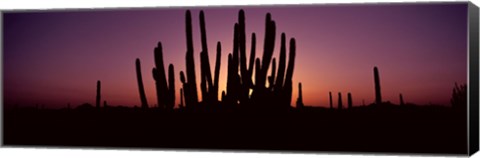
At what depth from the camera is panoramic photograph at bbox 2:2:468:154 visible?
36.5ft

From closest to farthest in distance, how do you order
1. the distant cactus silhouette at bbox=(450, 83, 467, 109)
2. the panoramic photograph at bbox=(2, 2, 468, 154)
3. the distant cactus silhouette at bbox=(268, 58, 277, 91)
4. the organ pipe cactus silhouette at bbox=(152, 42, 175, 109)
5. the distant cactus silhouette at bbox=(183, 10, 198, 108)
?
the distant cactus silhouette at bbox=(450, 83, 467, 109) → the panoramic photograph at bbox=(2, 2, 468, 154) → the distant cactus silhouette at bbox=(268, 58, 277, 91) → the distant cactus silhouette at bbox=(183, 10, 198, 108) → the organ pipe cactus silhouette at bbox=(152, 42, 175, 109)

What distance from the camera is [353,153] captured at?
36.9ft

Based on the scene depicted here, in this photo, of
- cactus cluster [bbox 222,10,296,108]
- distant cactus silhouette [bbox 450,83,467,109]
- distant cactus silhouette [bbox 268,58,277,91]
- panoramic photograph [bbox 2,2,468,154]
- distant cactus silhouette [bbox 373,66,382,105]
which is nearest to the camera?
distant cactus silhouette [bbox 450,83,467,109]

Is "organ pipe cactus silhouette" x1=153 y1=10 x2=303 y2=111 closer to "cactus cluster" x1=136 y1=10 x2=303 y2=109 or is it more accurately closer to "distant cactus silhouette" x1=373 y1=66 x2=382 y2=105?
"cactus cluster" x1=136 y1=10 x2=303 y2=109

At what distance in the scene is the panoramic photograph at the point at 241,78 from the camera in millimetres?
11125

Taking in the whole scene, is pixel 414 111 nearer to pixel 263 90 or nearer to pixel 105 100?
pixel 263 90

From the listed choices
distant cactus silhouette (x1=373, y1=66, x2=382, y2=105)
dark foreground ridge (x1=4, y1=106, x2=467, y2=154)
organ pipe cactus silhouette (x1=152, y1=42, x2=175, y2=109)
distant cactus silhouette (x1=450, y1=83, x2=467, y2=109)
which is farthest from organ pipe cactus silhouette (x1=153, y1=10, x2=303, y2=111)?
distant cactus silhouette (x1=450, y1=83, x2=467, y2=109)

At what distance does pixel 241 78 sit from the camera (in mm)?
11750

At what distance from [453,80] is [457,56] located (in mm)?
227

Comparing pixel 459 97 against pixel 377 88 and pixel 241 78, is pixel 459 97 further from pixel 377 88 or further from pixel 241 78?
pixel 241 78

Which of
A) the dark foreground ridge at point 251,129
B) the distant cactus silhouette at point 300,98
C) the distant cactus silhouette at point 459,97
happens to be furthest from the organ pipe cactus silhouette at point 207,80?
the distant cactus silhouette at point 459,97

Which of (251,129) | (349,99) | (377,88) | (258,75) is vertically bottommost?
(251,129)

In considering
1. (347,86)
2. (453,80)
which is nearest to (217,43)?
(347,86)

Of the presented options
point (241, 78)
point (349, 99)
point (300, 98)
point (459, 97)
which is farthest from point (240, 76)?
point (459, 97)
